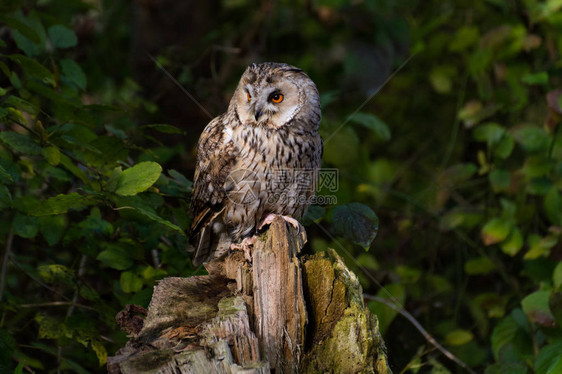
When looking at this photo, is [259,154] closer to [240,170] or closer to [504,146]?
[240,170]

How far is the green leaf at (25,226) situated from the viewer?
6.98 feet

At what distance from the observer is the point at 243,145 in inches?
94.4

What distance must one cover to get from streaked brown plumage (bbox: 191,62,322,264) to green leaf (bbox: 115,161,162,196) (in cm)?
62

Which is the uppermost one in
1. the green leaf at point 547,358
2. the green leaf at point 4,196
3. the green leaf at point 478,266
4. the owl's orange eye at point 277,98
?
the owl's orange eye at point 277,98

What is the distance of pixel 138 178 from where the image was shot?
1.80 meters

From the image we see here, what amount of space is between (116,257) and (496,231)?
7.31 feet

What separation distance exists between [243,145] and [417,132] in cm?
336

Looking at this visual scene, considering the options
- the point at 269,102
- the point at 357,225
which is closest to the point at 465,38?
the point at 269,102

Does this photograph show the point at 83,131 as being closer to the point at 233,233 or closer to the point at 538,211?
the point at 233,233

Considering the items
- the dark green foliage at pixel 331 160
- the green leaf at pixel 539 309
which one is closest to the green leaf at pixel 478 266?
the dark green foliage at pixel 331 160

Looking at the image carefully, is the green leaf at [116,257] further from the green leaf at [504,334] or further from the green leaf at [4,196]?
the green leaf at [504,334]

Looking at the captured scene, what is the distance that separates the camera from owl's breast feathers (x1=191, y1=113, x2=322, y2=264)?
238 cm

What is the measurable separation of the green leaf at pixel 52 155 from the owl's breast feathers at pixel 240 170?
0.64m

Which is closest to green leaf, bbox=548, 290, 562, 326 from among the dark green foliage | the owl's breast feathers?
the dark green foliage
